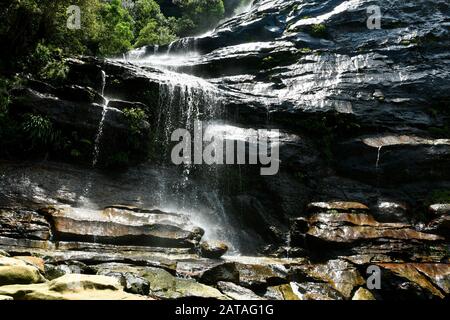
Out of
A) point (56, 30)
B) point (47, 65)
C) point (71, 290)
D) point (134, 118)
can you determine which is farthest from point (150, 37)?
point (71, 290)

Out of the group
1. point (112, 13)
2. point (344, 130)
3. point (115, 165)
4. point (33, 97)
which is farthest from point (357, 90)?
point (112, 13)

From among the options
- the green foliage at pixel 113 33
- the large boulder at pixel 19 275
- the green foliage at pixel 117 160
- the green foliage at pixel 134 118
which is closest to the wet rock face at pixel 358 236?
the green foliage at pixel 117 160

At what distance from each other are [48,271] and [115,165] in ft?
25.6

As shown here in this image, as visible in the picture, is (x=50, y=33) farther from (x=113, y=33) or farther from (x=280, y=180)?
(x=280, y=180)

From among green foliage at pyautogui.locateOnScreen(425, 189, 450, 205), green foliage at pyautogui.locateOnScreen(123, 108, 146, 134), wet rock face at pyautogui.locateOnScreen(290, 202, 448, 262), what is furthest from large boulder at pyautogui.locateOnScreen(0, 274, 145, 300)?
green foliage at pyautogui.locateOnScreen(425, 189, 450, 205)

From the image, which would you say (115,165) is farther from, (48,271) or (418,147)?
(418,147)

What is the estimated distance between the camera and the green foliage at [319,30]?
25.2m

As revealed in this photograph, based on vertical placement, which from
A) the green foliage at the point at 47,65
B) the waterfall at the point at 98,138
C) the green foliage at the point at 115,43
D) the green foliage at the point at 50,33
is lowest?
the waterfall at the point at 98,138

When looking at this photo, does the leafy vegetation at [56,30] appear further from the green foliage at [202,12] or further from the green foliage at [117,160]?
the green foliage at [202,12]

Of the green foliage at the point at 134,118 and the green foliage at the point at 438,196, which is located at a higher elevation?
the green foliage at the point at 134,118

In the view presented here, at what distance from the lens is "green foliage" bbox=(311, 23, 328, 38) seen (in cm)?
2516

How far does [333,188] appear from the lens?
16.9 metres

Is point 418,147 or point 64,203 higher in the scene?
point 418,147

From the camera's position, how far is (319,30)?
25344 millimetres
